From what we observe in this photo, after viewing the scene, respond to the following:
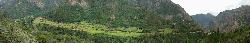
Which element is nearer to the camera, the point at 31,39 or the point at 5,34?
the point at 5,34

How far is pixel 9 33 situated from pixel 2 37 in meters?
4.50

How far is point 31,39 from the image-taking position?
5778 inches

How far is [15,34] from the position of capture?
138m

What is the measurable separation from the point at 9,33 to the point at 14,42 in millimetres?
3194

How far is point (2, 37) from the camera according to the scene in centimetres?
13200

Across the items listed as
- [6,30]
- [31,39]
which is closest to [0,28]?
[6,30]

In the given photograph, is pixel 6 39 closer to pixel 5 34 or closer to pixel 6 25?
pixel 5 34

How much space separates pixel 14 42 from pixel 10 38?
127cm

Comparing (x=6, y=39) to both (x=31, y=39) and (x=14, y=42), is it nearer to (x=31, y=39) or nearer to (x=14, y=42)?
(x=14, y=42)

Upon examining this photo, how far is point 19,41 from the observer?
136500 mm

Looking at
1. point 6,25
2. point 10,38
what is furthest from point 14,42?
point 6,25

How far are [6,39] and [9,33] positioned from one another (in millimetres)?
3605

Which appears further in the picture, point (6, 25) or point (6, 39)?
point (6, 25)

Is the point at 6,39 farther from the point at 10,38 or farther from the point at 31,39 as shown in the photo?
the point at 31,39
